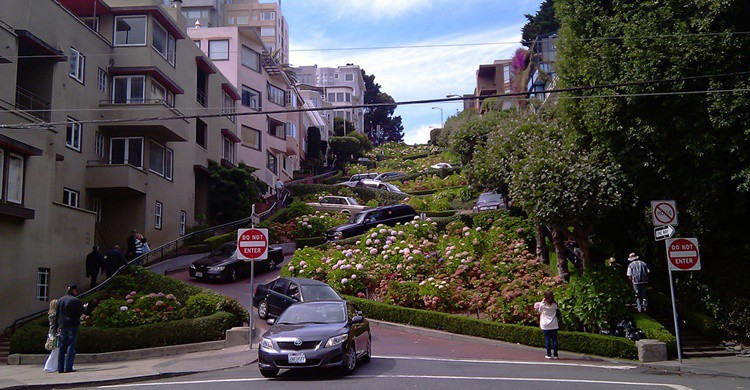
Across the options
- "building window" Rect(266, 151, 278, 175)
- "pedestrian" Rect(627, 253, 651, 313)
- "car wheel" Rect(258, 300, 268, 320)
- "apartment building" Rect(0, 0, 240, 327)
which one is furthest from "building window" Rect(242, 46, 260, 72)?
"pedestrian" Rect(627, 253, 651, 313)

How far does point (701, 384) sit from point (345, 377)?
640 centimetres

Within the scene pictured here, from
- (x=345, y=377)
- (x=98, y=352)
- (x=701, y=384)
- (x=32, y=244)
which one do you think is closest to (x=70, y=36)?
(x=32, y=244)

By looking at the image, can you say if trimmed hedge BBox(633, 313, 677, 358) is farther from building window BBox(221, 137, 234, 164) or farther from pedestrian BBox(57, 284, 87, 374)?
building window BBox(221, 137, 234, 164)

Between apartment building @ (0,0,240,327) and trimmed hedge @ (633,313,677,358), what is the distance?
546 inches

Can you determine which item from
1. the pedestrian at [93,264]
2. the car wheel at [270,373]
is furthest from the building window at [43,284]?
the car wheel at [270,373]

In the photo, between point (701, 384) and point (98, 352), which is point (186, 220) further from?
point (701, 384)

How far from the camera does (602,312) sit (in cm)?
1755

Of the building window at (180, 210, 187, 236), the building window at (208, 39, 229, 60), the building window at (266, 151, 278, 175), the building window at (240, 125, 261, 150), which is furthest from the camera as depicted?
the building window at (266, 151, 278, 175)

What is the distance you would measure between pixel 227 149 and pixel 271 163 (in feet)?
39.1

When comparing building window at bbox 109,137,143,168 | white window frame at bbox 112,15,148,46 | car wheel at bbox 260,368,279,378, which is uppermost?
white window frame at bbox 112,15,148,46

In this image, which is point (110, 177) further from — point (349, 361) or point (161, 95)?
point (349, 361)

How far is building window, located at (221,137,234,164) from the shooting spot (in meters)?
43.1

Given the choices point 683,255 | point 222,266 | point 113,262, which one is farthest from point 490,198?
point 683,255

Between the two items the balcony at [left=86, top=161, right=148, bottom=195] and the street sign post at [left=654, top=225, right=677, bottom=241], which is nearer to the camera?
the street sign post at [left=654, top=225, right=677, bottom=241]
